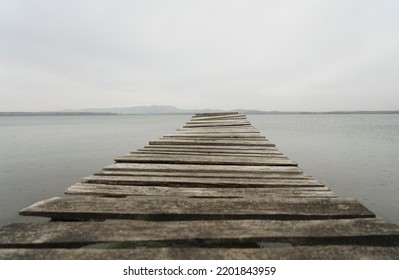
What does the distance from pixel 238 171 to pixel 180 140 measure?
9.91 ft

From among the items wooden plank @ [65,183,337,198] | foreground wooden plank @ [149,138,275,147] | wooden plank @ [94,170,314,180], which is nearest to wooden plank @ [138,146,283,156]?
foreground wooden plank @ [149,138,275,147]

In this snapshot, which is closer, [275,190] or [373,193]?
[275,190]

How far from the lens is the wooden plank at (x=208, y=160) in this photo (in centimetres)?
451

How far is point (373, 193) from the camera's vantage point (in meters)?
10.6

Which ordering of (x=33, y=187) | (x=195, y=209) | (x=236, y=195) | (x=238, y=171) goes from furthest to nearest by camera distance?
(x=33, y=187) → (x=238, y=171) → (x=236, y=195) → (x=195, y=209)

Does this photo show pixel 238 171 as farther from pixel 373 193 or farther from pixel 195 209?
pixel 373 193

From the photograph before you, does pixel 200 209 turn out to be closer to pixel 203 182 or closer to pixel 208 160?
pixel 203 182

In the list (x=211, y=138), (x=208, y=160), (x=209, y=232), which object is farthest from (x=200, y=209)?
(x=211, y=138)

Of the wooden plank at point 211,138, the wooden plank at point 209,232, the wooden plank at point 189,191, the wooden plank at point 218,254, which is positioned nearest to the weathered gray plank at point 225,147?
the wooden plank at point 211,138

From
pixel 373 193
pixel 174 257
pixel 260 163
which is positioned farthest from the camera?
pixel 373 193

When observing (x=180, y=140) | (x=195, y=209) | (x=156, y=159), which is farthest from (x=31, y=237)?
(x=180, y=140)

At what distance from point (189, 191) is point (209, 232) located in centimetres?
113

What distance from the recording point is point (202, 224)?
83.5 inches
